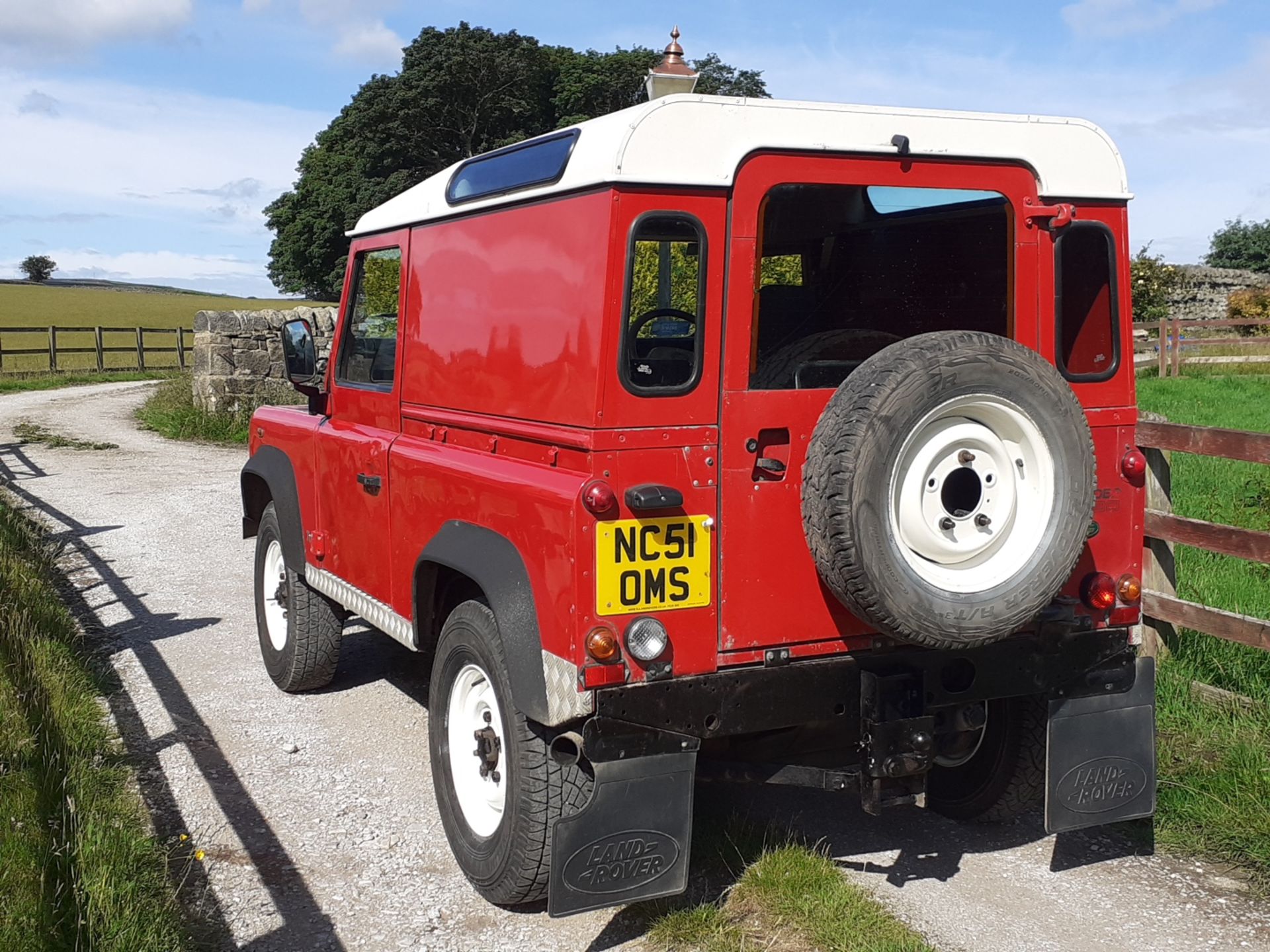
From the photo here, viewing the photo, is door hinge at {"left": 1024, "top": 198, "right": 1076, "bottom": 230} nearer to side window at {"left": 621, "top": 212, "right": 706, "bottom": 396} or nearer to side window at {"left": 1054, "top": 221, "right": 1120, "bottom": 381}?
side window at {"left": 1054, "top": 221, "right": 1120, "bottom": 381}

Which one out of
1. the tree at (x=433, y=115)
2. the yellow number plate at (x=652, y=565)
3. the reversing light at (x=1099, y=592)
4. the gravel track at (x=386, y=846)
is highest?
the tree at (x=433, y=115)

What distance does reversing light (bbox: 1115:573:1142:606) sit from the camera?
404 cm

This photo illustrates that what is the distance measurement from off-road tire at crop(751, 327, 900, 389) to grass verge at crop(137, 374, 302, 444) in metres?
14.1

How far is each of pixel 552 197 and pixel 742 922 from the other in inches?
88.4

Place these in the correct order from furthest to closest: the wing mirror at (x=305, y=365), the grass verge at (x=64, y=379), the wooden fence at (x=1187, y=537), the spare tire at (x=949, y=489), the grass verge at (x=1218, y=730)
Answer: the grass verge at (x=64, y=379)
the wing mirror at (x=305, y=365)
the wooden fence at (x=1187, y=537)
the grass verge at (x=1218, y=730)
the spare tire at (x=949, y=489)

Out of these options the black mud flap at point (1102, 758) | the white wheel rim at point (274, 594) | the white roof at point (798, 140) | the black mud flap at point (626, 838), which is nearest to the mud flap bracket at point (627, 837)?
the black mud flap at point (626, 838)

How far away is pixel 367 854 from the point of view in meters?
4.40

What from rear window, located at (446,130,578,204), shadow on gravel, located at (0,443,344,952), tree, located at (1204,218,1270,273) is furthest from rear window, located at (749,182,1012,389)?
tree, located at (1204,218,1270,273)

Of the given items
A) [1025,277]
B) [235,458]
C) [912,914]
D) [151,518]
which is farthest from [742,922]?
[235,458]

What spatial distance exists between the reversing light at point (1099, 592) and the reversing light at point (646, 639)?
146 cm

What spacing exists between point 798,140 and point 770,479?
965 mm

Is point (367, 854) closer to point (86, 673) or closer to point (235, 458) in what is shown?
point (86, 673)

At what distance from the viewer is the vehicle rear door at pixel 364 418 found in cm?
495

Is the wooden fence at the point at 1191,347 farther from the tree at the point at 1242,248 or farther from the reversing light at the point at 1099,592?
the tree at the point at 1242,248
